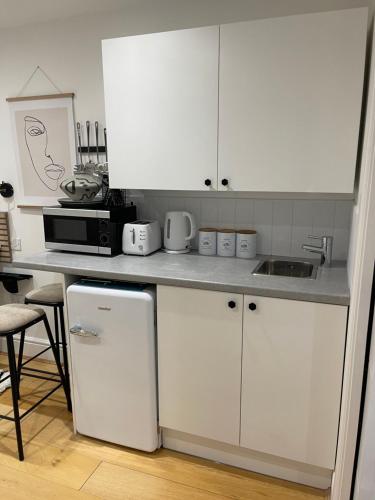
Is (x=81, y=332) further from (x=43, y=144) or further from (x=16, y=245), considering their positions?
(x=43, y=144)

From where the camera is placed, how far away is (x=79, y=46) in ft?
8.18

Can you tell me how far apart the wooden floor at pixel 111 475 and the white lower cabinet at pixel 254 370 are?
190 mm

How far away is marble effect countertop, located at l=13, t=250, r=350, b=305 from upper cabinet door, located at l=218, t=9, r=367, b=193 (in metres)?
0.44

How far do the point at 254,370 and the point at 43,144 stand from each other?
6.98 feet

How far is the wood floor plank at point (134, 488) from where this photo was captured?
182 cm

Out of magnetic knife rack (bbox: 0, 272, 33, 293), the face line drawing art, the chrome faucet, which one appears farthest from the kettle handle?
magnetic knife rack (bbox: 0, 272, 33, 293)

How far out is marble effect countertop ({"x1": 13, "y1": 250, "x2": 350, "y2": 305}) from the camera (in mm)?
1662

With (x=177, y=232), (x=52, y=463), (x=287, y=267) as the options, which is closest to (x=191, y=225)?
(x=177, y=232)

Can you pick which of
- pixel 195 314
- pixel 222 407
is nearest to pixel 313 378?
pixel 222 407

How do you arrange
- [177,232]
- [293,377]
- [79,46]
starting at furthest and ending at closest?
[79,46] → [177,232] → [293,377]

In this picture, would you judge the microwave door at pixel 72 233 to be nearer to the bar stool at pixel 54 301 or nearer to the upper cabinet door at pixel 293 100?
the bar stool at pixel 54 301

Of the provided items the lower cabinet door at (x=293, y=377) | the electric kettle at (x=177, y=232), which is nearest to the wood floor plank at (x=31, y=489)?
the lower cabinet door at (x=293, y=377)

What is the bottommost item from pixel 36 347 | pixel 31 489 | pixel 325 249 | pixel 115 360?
pixel 31 489

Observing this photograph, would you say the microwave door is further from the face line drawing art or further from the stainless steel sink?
the stainless steel sink
